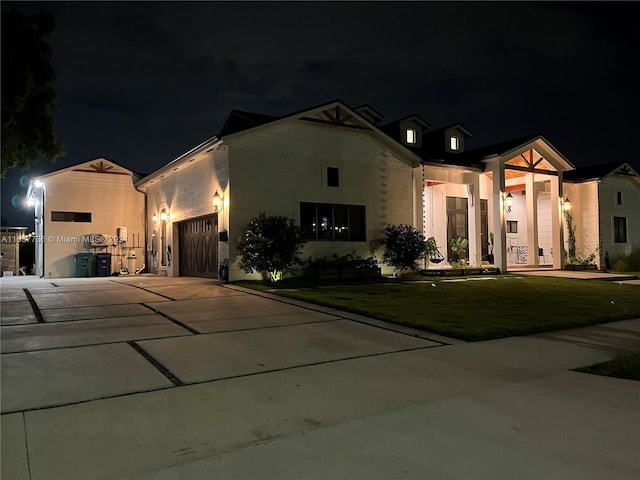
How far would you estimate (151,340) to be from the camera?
583 cm

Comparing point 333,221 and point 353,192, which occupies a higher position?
point 353,192

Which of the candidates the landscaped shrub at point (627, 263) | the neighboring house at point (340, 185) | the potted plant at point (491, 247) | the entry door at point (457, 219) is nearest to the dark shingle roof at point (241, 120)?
the neighboring house at point (340, 185)

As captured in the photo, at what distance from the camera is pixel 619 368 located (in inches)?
184

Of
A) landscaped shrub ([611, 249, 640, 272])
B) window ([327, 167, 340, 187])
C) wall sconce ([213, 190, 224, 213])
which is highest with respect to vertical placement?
window ([327, 167, 340, 187])

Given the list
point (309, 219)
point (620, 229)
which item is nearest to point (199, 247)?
point (309, 219)

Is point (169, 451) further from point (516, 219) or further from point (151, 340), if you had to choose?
point (516, 219)

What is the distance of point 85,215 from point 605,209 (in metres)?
22.8

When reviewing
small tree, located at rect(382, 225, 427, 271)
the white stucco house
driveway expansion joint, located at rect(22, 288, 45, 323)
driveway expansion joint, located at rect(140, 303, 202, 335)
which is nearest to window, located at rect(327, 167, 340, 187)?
the white stucco house

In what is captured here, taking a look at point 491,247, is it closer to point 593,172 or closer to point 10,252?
point 593,172

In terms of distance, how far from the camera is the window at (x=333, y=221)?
1502 centimetres

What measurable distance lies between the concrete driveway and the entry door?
13016 millimetres

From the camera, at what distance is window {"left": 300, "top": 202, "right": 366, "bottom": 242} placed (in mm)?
15023

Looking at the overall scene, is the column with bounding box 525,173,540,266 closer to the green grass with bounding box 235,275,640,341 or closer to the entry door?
the entry door

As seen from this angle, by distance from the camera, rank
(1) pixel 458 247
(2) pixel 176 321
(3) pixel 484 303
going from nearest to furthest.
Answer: (2) pixel 176 321 < (3) pixel 484 303 < (1) pixel 458 247
